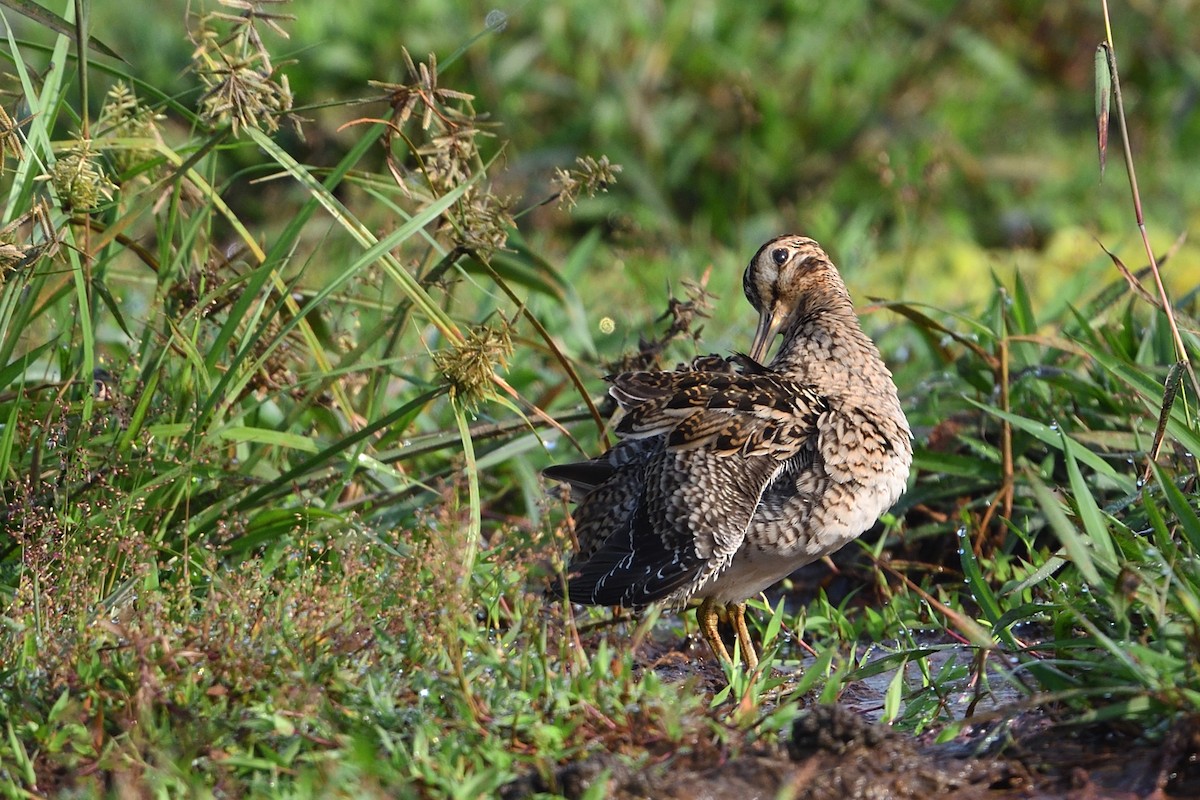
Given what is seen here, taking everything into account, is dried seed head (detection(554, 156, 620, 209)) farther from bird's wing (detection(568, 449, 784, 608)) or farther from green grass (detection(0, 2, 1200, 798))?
bird's wing (detection(568, 449, 784, 608))

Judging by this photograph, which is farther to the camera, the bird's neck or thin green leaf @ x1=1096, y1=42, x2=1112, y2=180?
the bird's neck

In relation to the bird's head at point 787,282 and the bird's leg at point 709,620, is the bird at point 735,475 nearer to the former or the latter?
the bird's leg at point 709,620

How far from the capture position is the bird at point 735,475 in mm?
3691

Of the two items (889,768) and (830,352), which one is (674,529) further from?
(889,768)

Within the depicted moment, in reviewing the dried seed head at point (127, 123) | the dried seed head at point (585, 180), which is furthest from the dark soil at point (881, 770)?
the dried seed head at point (127, 123)

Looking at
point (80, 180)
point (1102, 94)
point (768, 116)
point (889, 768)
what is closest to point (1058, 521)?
point (889, 768)

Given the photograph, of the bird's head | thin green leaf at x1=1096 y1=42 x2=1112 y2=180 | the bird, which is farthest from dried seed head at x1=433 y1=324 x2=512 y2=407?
thin green leaf at x1=1096 y1=42 x2=1112 y2=180

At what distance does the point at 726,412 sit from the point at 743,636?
0.60 meters

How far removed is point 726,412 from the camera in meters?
3.93

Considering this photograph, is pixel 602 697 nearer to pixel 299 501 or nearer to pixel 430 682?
pixel 430 682

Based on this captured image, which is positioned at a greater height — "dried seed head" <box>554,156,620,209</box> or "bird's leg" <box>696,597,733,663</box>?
"dried seed head" <box>554,156,620,209</box>

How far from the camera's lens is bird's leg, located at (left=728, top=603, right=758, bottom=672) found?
12.5 ft

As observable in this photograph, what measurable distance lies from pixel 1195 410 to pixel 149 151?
115 inches

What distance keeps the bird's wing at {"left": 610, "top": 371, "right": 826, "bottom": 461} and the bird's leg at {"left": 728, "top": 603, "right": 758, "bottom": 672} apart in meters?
0.47
